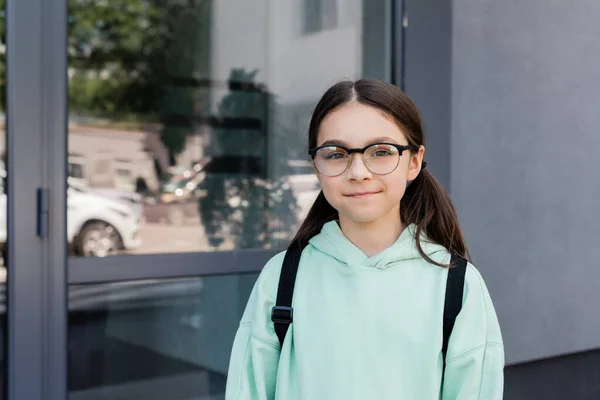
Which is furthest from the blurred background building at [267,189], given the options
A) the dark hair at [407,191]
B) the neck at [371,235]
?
the neck at [371,235]

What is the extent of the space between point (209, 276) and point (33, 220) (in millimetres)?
930

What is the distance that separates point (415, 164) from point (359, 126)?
21cm

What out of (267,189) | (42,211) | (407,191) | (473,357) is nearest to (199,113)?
(267,189)

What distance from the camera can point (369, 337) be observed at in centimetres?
161

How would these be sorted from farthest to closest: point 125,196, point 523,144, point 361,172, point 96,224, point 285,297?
point 125,196 → point 96,224 → point 523,144 → point 285,297 → point 361,172

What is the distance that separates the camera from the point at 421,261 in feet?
5.61

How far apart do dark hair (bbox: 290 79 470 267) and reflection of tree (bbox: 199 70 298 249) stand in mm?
2265

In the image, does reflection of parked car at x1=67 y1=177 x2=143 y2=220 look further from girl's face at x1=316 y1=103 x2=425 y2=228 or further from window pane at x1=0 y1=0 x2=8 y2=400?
girl's face at x1=316 y1=103 x2=425 y2=228

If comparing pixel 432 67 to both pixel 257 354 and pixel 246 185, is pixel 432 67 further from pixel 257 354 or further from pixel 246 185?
pixel 257 354

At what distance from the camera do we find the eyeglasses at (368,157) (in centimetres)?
159

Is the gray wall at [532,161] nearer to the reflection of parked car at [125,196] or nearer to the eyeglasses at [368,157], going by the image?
the eyeglasses at [368,157]

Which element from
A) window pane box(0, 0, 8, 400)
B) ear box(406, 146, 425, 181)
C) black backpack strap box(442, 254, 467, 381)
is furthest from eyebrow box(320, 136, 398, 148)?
window pane box(0, 0, 8, 400)

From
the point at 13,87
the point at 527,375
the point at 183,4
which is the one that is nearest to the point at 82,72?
the point at 183,4

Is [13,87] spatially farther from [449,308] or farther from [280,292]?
[449,308]
